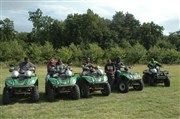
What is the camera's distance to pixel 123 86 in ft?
48.3

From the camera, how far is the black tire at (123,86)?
14.5 metres

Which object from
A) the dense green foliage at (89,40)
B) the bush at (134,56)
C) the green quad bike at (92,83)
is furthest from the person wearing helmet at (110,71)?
the bush at (134,56)

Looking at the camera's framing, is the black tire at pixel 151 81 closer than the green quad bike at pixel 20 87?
No

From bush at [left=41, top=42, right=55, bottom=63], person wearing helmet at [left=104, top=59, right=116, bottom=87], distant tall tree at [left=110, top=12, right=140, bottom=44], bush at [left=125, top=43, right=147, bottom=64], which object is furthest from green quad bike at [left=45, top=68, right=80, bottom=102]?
distant tall tree at [left=110, top=12, right=140, bottom=44]

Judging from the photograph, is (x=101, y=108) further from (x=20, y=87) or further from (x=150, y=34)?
(x=150, y=34)

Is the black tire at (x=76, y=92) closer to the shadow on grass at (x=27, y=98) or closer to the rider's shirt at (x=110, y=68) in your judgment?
the shadow on grass at (x=27, y=98)

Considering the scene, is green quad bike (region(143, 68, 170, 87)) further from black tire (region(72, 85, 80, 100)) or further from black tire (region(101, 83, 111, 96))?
black tire (region(72, 85, 80, 100))

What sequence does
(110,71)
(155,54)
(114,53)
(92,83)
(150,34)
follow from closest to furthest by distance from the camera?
1. (92,83)
2. (110,71)
3. (114,53)
4. (155,54)
5. (150,34)

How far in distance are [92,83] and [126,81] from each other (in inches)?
94.3

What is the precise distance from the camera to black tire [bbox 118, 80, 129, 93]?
14.5m

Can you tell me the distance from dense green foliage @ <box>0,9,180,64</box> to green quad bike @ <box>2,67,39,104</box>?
36321 mm

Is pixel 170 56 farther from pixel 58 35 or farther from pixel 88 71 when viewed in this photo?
pixel 88 71

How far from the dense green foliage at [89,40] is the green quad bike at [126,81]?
3355 centimetres

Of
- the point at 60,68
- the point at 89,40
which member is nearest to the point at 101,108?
the point at 60,68
